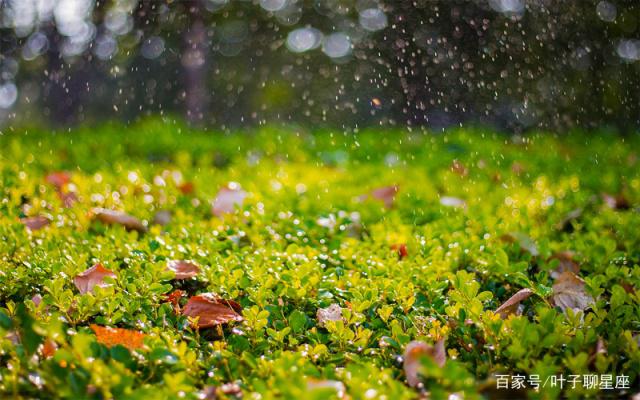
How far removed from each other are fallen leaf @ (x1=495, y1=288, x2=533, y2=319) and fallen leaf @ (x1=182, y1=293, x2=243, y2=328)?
0.58 m

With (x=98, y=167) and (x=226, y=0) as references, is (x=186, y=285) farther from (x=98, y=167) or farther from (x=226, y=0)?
(x=226, y=0)

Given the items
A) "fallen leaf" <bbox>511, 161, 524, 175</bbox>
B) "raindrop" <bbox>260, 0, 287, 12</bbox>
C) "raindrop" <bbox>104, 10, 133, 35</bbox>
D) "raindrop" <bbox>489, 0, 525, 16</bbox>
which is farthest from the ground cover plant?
"raindrop" <bbox>260, 0, 287, 12</bbox>

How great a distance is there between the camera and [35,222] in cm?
192

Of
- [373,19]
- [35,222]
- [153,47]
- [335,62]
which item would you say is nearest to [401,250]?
[35,222]

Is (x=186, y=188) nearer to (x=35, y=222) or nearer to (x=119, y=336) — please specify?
(x=35, y=222)

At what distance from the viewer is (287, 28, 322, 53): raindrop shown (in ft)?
43.8

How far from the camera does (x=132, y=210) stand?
2.18 metres

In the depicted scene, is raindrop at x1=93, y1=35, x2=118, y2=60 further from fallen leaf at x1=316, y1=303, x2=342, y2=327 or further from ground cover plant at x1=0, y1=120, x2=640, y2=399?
fallen leaf at x1=316, y1=303, x2=342, y2=327

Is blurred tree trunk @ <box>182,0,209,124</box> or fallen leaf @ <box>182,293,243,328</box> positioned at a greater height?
fallen leaf @ <box>182,293,243,328</box>

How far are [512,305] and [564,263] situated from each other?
0.42m

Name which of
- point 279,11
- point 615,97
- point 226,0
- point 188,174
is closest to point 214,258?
point 188,174

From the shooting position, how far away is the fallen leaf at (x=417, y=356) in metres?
1.15

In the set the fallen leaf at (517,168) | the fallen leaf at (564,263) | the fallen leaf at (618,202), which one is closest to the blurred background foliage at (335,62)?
the fallen leaf at (517,168)

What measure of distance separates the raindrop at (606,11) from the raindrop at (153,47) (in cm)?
876
